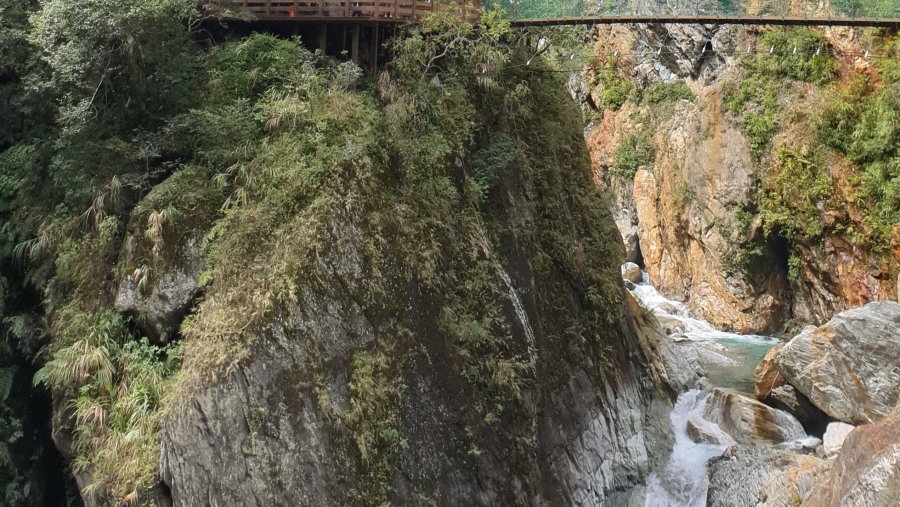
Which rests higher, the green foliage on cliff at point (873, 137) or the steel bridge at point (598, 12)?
the steel bridge at point (598, 12)

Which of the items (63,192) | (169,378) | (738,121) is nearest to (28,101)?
(63,192)

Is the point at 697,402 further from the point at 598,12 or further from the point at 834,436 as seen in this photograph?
the point at 598,12

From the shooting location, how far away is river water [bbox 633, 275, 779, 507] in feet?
45.0

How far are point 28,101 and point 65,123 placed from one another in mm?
1292

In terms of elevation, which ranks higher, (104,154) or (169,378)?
(104,154)

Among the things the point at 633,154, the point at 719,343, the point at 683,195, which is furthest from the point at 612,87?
the point at 719,343

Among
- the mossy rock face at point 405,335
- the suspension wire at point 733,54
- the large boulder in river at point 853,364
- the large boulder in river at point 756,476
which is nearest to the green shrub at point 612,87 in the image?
the suspension wire at point 733,54

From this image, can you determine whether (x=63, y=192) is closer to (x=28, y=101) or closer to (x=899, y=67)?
(x=28, y=101)

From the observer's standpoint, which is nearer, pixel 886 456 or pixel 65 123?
pixel 886 456

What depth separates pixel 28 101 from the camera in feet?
38.7

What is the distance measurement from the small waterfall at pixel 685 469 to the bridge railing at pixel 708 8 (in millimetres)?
11173

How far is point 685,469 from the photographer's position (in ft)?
46.7

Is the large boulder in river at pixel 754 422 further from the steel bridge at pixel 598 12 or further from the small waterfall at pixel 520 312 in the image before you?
the steel bridge at pixel 598 12

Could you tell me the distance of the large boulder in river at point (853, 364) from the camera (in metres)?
14.2
